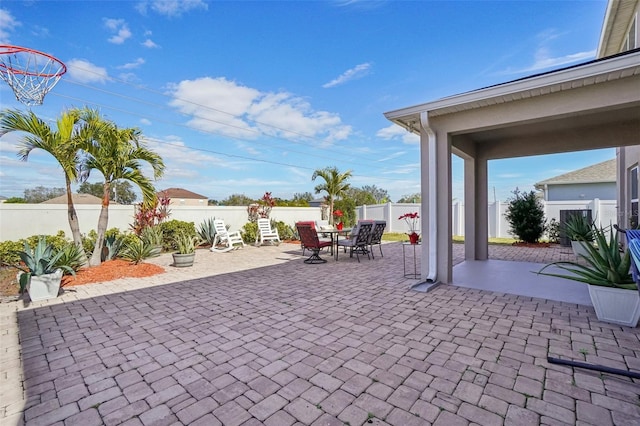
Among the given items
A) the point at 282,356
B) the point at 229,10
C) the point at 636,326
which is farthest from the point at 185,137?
the point at 636,326

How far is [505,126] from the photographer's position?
15.6 feet

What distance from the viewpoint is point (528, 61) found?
9.39m

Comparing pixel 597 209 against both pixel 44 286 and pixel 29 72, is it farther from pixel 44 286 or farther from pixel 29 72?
pixel 29 72

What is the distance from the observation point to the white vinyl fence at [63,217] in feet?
25.2

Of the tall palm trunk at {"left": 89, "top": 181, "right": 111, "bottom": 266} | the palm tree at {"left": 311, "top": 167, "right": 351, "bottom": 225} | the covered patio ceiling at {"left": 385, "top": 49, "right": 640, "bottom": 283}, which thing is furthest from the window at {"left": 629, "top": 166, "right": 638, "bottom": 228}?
the tall palm trunk at {"left": 89, "top": 181, "right": 111, "bottom": 266}

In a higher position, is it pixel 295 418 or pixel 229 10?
pixel 229 10

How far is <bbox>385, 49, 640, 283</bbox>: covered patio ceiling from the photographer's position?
379cm

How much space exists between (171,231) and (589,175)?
21.2 meters

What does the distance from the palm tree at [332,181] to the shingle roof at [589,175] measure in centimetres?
1184

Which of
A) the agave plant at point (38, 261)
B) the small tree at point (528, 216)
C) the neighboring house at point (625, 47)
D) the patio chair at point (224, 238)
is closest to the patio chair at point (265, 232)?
the patio chair at point (224, 238)

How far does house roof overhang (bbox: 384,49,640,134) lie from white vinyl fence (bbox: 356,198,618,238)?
3.44m

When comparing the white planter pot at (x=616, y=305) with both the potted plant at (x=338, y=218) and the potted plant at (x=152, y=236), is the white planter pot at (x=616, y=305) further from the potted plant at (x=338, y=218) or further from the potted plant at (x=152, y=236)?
the potted plant at (x=152, y=236)

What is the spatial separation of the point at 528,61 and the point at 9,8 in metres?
13.8

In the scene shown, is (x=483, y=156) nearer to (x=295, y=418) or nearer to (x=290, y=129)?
(x=295, y=418)
